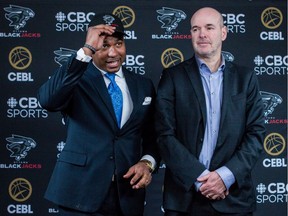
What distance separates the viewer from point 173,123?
9.05 ft

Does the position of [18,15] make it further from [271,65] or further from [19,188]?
[271,65]

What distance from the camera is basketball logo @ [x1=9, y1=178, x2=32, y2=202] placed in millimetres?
4164

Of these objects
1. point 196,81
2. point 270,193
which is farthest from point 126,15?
point 270,193

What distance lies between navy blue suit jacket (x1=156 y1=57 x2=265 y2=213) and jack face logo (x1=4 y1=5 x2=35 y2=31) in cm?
183

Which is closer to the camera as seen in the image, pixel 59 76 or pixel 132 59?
pixel 59 76

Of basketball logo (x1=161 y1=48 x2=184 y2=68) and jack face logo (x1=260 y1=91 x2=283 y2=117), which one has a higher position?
basketball logo (x1=161 y1=48 x2=184 y2=68)

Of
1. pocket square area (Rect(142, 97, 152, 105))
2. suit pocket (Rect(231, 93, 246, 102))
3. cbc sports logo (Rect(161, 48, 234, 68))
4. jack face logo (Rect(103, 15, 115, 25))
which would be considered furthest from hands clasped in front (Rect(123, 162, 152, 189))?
cbc sports logo (Rect(161, 48, 234, 68))

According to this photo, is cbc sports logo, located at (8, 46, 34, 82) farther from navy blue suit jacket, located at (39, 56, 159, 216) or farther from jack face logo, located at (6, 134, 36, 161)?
navy blue suit jacket, located at (39, 56, 159, 216)

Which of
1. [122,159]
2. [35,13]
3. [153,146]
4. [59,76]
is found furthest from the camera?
[35,13]

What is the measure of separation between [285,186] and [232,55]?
1207 millimetres

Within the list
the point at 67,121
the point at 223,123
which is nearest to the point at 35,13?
the point at 67,121

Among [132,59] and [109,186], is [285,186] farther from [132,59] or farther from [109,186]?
[109,186]

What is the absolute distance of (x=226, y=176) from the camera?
2.58m

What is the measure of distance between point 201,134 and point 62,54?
189cm
